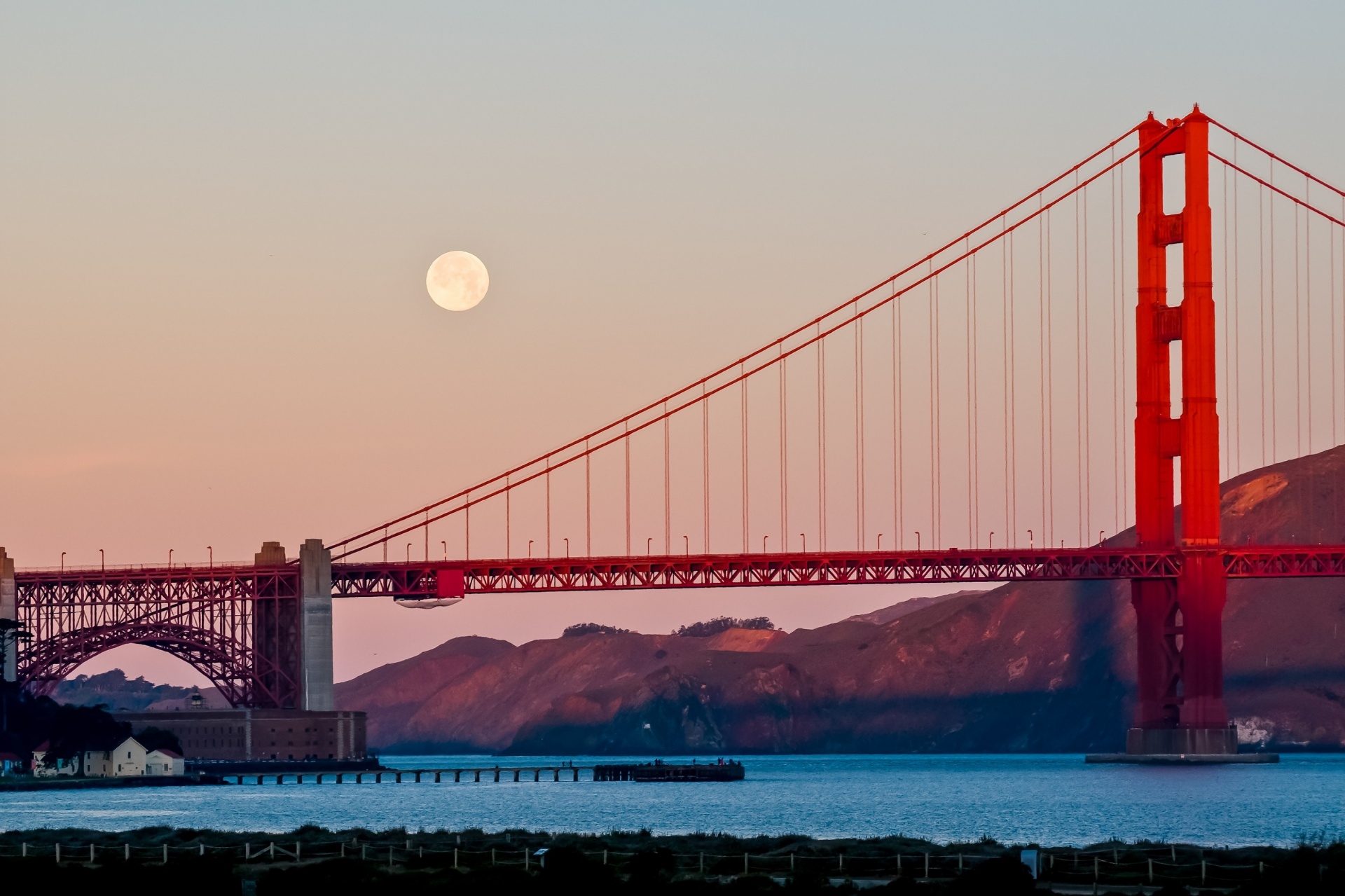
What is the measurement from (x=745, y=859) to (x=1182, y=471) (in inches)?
2658

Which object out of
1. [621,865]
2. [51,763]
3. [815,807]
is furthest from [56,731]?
[621,865]

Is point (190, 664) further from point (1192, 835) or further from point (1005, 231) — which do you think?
point (1192, 835)

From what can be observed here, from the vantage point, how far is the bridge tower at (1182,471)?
361 feet

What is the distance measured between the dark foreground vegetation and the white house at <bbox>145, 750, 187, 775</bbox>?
6519 cm

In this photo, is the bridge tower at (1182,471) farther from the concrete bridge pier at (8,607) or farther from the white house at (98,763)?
the concrete bridge pier at (8,607)

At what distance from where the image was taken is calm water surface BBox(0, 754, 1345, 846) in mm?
72500

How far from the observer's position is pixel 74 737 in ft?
398

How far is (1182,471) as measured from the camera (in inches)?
4363

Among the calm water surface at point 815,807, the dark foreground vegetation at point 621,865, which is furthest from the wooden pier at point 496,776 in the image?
the dark foreground vegetation at point 621,865

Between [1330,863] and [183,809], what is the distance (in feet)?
184

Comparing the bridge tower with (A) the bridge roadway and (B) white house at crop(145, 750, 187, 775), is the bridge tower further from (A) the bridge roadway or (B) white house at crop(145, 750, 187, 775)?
(B) white house at crop(145, 750, 187, 775)

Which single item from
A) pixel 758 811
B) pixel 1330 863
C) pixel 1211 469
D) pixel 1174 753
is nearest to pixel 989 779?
pixel 1174 753

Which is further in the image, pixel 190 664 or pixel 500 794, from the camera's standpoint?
pixel 190 664

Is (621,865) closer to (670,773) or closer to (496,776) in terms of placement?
(670,773)
